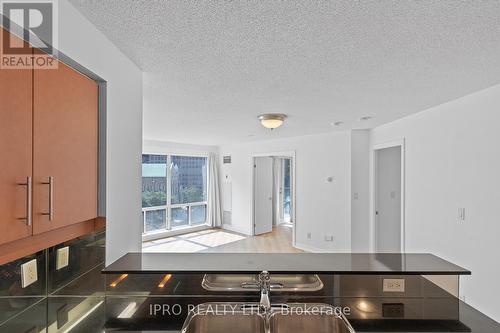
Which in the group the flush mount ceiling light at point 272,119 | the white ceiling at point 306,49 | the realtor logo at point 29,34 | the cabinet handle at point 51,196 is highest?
the white ceiling at point 306,49

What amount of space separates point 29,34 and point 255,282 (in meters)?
1.46

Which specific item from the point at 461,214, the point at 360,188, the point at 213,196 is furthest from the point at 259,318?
the point at 213,196

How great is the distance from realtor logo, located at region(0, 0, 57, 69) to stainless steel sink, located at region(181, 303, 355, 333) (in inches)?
50.2

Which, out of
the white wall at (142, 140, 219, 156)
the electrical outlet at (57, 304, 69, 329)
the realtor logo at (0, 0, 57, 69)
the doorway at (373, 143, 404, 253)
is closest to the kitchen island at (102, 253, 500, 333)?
the electrical outlet at (57, 304, 69, 329)

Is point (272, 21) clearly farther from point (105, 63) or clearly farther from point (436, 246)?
point (436, 246)

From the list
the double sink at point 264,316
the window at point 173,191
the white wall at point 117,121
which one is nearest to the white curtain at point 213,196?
the window at point 173,191

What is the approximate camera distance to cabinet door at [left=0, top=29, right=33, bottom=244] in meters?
0.82

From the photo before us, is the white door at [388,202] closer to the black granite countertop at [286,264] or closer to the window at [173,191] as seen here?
the black granite countertop at [286,264]

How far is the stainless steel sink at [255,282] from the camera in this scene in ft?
4.66

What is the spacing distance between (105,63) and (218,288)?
1385mm

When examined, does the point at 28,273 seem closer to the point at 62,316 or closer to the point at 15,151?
the point at 62,316

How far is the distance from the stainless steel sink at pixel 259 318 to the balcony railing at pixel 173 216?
5.26 metres

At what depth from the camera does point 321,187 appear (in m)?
5.21

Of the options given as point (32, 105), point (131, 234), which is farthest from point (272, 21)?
point (131, 234)
